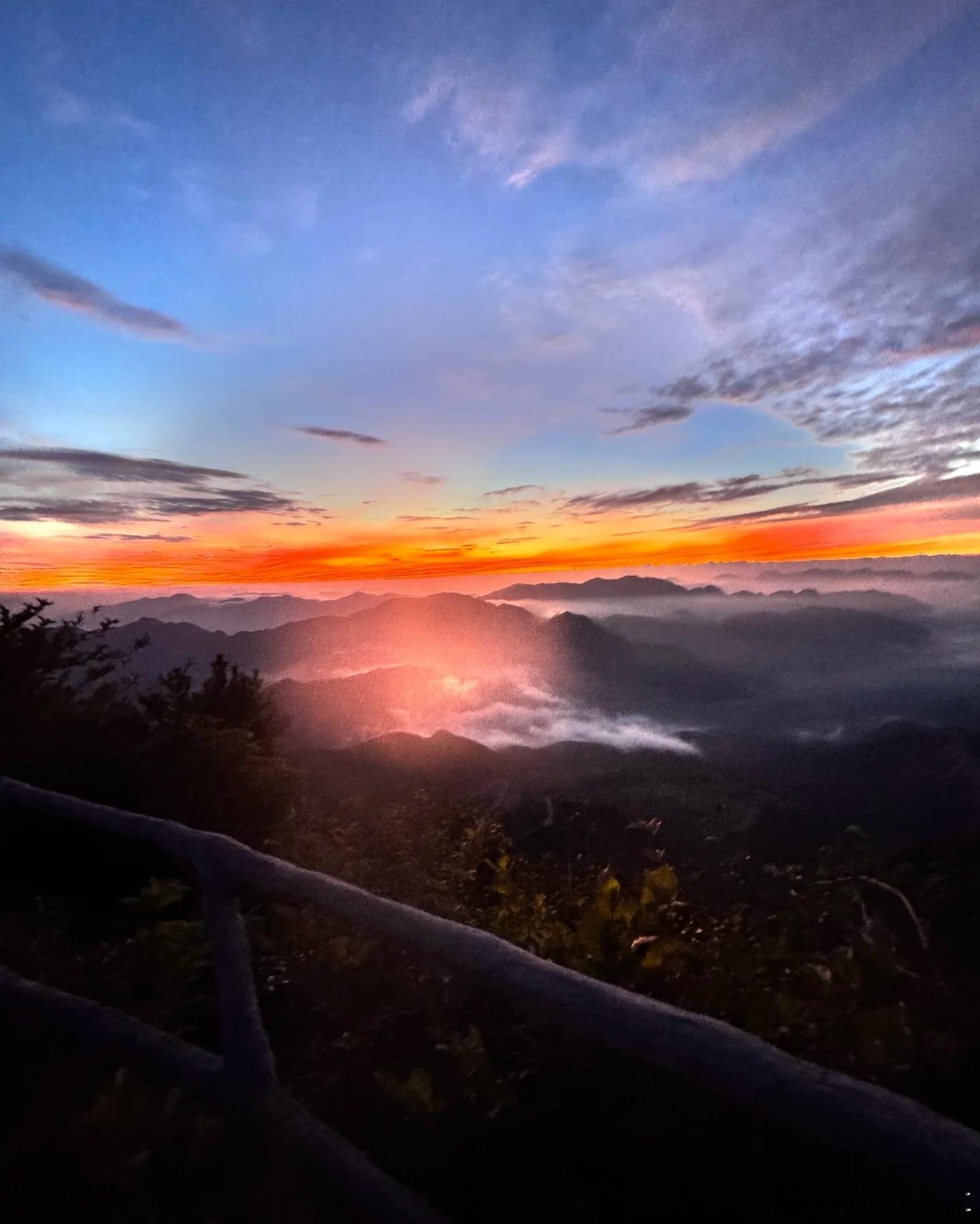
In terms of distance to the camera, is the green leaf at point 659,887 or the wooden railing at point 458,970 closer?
the wooden railing at point 458,970

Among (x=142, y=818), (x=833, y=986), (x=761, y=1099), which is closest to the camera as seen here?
(x=761, y=1099)

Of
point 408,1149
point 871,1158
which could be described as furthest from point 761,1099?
point 408,1149

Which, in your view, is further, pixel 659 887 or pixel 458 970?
pixel 659 887

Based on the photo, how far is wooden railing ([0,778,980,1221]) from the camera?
1.20 meters

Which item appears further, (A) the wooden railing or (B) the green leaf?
(B) the green leaf

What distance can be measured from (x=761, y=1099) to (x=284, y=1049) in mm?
2668

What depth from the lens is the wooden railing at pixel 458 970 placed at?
1.20 meters

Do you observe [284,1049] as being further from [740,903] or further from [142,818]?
[740,903]

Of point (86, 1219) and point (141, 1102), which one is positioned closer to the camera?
point (86, 1219)

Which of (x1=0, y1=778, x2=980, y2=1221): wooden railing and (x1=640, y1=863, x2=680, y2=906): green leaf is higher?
Result: (x1=0, y1=778, x2=980, y2=1221): wooden railing

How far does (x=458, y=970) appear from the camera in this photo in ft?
6.07

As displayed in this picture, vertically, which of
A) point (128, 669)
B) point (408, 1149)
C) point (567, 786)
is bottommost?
point (567, 786)

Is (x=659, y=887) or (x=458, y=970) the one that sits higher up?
(x=458, y=970)

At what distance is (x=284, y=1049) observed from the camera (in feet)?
10.5
